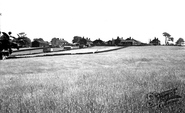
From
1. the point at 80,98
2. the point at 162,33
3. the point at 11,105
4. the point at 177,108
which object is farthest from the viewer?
the point at 162,33

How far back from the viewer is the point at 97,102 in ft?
12.8

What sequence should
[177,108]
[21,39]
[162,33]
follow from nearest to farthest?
[21,39] < [177,108] < [162,33]

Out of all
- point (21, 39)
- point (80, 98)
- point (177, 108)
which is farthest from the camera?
point (80, 98)

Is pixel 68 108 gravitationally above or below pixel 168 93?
below

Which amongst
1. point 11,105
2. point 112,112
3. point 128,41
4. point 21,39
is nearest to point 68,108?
point 112,112

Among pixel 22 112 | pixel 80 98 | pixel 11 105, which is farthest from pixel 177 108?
pixel 11 105

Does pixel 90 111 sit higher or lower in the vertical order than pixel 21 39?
lower

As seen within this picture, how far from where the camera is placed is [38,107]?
3.73 m

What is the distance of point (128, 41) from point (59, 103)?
127 metres

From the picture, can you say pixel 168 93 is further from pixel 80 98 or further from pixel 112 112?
pixel 80 98

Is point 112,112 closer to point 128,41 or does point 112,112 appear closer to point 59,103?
point 59,103

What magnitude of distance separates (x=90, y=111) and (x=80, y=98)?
0.98 m

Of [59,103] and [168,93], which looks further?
[59,103]

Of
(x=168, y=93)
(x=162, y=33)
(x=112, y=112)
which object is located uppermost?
(x=162, y=33)
